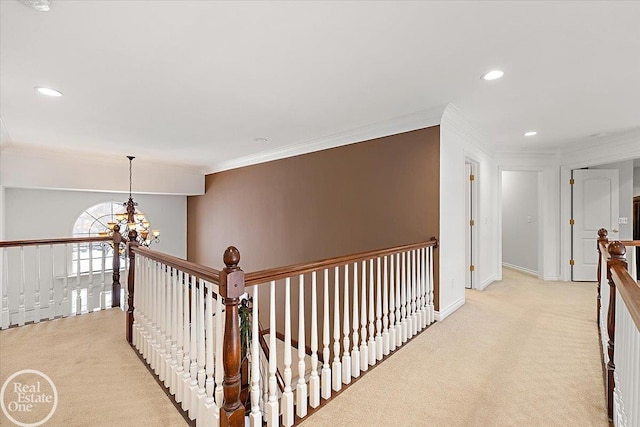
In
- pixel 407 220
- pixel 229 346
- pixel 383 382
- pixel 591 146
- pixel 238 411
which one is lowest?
pixel 383 382

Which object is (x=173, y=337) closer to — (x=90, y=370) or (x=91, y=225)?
(x=90, y=370)

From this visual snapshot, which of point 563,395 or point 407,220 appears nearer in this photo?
point 563,395

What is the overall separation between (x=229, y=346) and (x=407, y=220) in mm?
2586

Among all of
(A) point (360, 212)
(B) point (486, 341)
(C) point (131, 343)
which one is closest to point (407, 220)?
(A) point (360, 212)

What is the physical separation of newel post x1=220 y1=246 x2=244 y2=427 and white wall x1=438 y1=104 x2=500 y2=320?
8.02 ft

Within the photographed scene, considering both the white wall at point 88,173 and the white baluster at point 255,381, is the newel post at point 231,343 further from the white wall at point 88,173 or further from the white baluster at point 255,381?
the white wall at point 88,173

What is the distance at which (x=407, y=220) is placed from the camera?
3490 mm

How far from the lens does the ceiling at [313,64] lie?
5.60 ft

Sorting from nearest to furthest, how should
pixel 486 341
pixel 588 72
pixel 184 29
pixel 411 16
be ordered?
pixel 411 16
pixel 184 29
pixel 588 72
pixel 486 341

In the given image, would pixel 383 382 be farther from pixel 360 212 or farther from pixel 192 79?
pixel 192 79

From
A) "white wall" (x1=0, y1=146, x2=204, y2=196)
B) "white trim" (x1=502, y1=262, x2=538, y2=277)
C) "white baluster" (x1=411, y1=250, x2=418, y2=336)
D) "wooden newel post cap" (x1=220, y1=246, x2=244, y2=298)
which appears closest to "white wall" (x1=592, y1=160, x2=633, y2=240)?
"white trim" (x1=502, y1=262, x2=538, y2=277)

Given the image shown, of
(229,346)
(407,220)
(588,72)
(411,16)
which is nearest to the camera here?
(229,346)

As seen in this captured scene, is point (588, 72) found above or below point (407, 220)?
above

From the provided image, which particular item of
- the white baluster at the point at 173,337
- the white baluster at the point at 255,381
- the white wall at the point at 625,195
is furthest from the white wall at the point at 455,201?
the white wall at the point at 625,195
